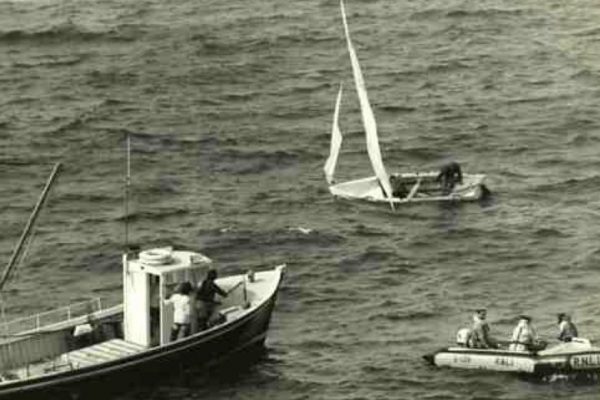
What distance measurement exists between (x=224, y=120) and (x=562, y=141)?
18.1m

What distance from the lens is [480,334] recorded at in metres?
61.3

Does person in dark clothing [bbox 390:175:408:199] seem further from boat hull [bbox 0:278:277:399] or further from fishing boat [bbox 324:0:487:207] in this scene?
boat hull [bbox 0:278:277:399]

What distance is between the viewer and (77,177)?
8994 centimetres

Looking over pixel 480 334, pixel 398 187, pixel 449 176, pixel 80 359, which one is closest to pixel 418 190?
pixel 398 187

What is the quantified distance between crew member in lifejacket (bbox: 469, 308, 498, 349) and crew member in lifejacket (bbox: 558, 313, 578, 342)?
2237 millimetres

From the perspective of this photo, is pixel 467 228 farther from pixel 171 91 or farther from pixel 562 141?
pixel 171 91

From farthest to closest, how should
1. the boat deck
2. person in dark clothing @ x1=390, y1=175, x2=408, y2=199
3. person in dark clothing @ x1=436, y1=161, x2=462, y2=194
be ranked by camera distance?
person in dark clothing @ x1=390, y1=175, x2=408, y2=199 → person in dark clothing @ x1=436, y1=161, x2=462, y2=194 → the boat deck

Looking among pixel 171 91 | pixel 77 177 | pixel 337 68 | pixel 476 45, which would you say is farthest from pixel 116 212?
Result: pixel 476 45

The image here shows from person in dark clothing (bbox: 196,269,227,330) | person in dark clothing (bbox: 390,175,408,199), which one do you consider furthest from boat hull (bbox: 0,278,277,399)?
person in dark clothing (bbox: 390,175,408,199)

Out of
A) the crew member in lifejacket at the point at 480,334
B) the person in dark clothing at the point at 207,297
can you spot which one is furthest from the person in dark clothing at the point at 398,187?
the person in dark clothing at the point at 207,297

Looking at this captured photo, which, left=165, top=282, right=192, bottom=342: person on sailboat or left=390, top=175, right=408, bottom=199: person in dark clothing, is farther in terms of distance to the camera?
left=390, top=175, right=408, bottom=199: person in dark clothing

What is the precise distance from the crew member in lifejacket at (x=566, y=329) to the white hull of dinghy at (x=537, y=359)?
0.36m

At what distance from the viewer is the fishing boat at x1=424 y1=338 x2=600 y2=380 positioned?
196 feet

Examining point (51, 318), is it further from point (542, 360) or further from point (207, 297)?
point (542, 360)
